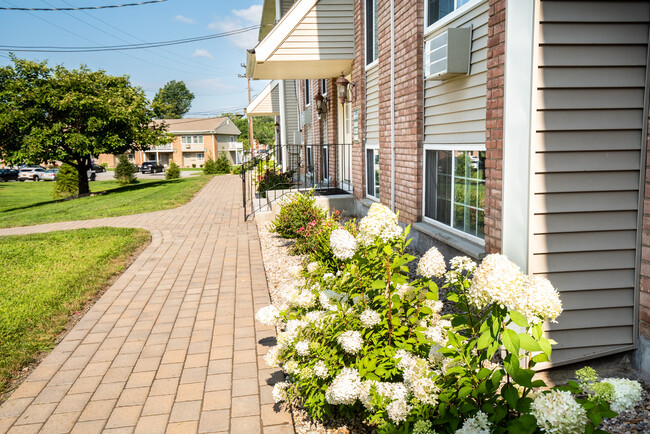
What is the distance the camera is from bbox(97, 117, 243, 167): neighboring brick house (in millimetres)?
65125

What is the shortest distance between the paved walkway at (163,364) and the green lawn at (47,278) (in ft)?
0.85

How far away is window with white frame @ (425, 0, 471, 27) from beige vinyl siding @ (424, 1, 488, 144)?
0.18 meters

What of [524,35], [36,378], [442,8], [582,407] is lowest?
[36,378]

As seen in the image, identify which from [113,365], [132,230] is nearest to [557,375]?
[113,365]

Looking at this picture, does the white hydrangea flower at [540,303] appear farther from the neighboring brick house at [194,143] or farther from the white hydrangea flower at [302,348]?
the neighboring brick house at [194,143]

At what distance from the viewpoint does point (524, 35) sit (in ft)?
11.1

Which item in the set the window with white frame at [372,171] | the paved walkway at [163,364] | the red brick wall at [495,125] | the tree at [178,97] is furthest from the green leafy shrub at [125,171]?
the tree at [178,97]

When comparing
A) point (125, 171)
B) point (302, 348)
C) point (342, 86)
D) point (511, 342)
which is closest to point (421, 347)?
point (302, 348)

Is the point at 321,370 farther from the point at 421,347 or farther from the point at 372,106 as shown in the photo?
the point at 372,106

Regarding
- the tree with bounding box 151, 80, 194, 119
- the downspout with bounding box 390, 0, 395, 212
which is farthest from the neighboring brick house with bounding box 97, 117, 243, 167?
the downspout with bounding box 390, 0, 395, 212

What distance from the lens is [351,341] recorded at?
275 cm

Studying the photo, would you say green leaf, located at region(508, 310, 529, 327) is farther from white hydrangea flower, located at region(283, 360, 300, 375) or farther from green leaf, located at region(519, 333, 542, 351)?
white hydrangea flower, located at region(283, 360, 300, 375)

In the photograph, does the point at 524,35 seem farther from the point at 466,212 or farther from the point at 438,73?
the point at 466,212

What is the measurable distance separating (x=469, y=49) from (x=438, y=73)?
0.42m
